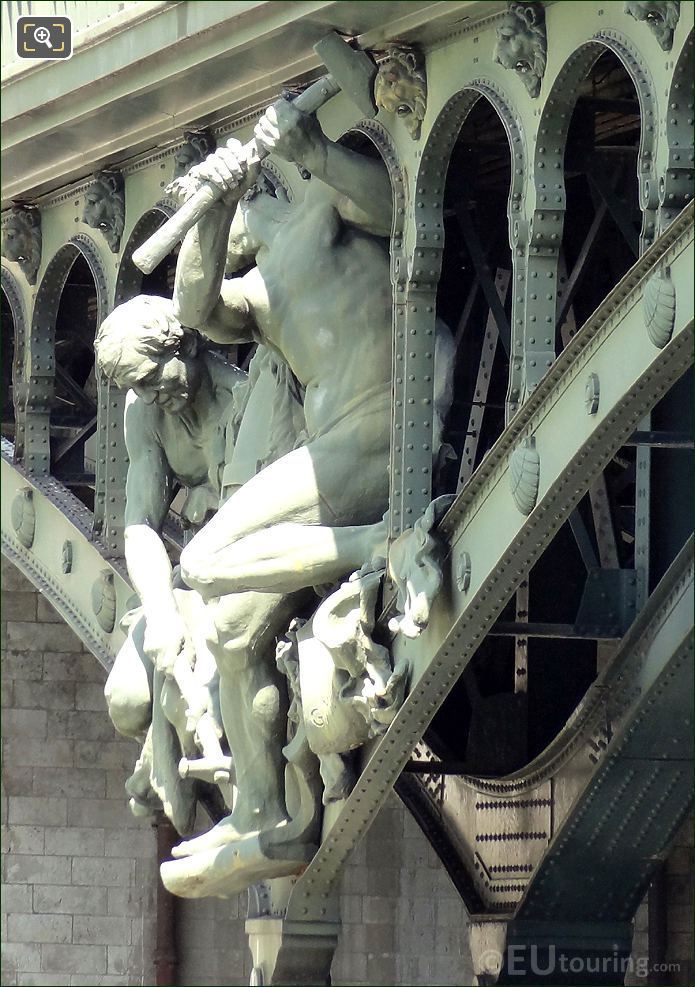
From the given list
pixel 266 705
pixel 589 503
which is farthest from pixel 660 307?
pixel 589 503

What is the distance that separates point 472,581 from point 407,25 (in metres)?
2.28

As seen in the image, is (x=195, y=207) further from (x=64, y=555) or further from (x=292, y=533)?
(x=64, y=555)

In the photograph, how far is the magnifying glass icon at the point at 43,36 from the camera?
1456 cm

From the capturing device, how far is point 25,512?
16.8 m

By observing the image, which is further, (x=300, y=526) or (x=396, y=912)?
(x=396, y=912)

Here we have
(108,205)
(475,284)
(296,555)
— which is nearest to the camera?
(296,555)

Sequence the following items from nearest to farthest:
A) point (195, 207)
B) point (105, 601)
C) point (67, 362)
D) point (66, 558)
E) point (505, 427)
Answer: point (505, 427) < point (195, 207) < point (105, 601) < point (66, 558) < point (67, 362)

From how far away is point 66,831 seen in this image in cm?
2077

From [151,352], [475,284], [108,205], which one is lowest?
[151,352]

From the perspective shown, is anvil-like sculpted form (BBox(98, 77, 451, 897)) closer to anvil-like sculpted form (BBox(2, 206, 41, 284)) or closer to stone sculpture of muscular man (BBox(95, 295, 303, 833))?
stone sculpture of muscular man (BBox(95, 295, 303, 833))

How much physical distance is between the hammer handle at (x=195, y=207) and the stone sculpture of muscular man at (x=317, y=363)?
191 millimetres

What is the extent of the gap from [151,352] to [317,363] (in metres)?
1.38

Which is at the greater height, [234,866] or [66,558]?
[66,558]

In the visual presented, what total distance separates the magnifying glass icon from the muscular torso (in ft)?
7.19
